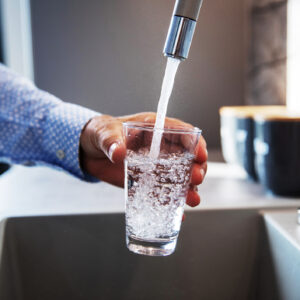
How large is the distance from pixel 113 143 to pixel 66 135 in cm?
30

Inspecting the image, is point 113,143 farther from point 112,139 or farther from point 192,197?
point 192,197

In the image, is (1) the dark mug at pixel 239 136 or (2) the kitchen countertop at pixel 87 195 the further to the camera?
(1) the dark mug at pixel 239 136

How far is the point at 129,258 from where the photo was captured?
664 millimetres

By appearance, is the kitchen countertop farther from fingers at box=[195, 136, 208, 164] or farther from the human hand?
fingers at box=[195, 136, 208, 164]

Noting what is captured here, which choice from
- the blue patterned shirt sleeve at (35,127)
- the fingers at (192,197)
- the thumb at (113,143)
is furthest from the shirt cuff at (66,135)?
the fingers at (192,197)

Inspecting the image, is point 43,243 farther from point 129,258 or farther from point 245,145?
point 245,145

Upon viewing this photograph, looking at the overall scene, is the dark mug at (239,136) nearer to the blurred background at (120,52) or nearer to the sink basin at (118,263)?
the blurred background at (120,52)

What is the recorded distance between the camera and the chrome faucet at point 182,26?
415mm

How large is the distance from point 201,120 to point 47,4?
0.35 m

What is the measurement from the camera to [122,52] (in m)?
0.62

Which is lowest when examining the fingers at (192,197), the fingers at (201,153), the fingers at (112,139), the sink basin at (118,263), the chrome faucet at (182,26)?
the sink basin at (118,263)

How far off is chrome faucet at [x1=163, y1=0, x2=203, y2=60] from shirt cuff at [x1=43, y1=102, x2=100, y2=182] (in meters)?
0.32

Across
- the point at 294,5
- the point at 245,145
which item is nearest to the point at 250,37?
the point at 294,5

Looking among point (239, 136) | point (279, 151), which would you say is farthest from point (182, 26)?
point (239, 136)
